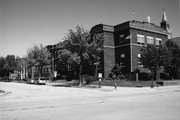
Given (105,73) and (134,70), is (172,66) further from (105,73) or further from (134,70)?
(105,73)

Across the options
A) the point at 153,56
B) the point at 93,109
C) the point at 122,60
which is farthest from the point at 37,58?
the point at 93,109

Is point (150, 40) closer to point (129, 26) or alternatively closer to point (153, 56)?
point (129, 26)

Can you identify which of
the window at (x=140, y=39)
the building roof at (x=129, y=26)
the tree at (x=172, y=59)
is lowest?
the tree at (x=172, y=59)

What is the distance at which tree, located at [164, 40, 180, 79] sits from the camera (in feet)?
125

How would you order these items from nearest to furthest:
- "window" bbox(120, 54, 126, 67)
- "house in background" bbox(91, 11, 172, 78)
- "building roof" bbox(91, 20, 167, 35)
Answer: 1. "house in background" bbox(91, 11, 172, 78)
2. "building roof" bbox(91, 20, 167, 35)
3. "window" bbox(120, 54, 126, 67)

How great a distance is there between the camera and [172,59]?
132 ft

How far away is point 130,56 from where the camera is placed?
4481cm

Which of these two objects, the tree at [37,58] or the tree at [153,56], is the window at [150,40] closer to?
the tree at [153,56]

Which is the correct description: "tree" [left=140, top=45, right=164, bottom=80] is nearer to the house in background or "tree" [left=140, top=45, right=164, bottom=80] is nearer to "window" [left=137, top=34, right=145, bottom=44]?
the house in background

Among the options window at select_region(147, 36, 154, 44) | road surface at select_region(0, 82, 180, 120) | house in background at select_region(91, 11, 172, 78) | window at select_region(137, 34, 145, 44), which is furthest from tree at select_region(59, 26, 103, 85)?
road surface at select_region(0, 82, 180, 120)

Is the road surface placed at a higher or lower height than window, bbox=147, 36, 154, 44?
lower

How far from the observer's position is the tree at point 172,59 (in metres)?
38.1

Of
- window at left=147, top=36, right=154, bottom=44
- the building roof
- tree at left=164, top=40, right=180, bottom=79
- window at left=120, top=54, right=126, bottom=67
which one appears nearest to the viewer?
tree at left=164, top=40, right=180, bottom=79

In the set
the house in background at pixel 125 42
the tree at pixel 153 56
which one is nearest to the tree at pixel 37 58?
the house in background at pixel 125 42
